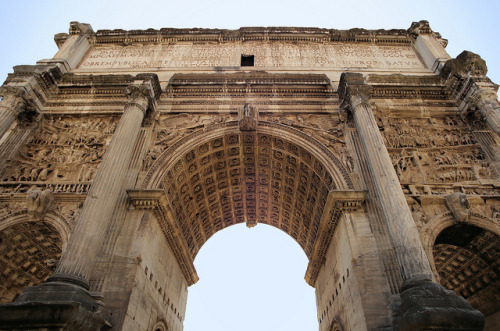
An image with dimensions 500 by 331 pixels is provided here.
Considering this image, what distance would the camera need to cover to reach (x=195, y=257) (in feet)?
51.4

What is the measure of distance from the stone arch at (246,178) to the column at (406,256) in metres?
1.34

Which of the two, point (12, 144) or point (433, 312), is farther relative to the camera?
point (12, 144)

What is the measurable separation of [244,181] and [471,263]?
930 centimetres

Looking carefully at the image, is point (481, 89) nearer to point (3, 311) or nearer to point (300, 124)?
point (300, 124)

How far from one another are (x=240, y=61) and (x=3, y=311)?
12.9 metres

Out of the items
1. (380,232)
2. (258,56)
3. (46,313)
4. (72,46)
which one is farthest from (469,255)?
(72,46)

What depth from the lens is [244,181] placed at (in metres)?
14.3

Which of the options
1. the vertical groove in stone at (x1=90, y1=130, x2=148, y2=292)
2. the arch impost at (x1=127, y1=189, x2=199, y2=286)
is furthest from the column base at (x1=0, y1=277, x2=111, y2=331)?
the arch impost at (x1=127, y1=189, x2=199, y2=286)

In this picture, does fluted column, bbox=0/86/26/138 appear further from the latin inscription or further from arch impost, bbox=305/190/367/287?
arch impost, bbox=305/190/367/287

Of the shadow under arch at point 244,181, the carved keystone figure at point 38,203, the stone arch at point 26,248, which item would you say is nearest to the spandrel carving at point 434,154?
the shadow under arch at point 244,181

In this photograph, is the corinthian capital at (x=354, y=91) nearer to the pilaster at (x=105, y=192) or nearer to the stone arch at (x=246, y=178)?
the stone arch at (x=246, y=178)

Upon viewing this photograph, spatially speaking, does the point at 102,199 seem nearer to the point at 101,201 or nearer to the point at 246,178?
the point at 101,201

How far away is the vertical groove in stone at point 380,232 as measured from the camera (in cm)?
814

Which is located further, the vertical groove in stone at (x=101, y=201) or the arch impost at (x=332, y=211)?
the arch impost at (x=332, y=211)
